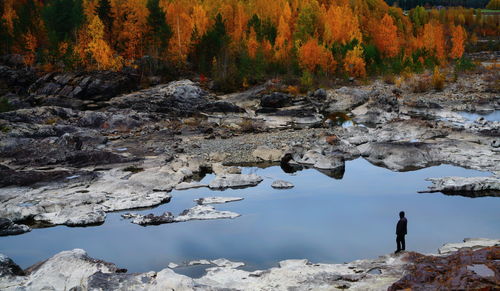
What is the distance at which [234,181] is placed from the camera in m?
25.4

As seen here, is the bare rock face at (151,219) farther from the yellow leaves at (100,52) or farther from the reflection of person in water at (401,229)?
the yellow leaves at (100,52)

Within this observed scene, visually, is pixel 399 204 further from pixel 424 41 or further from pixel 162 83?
pixel 424 41

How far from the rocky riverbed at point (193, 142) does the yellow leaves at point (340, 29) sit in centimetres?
2186

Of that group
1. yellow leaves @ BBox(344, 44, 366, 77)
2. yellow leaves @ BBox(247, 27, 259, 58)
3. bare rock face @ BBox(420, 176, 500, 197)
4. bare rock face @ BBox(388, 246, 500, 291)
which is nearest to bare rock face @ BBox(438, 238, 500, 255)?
bare rock face @ BBox(388, 246, 500, 291)

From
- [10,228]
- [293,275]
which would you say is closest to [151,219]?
[10,228]

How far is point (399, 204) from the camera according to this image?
22.5 m

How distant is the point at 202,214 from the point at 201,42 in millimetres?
51599

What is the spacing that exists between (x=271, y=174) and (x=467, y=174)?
10929 millimetres

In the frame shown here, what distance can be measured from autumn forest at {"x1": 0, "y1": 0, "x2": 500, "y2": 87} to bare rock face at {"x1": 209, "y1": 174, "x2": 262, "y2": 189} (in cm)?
3571

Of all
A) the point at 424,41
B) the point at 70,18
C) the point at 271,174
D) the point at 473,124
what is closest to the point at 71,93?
the point at 70,18

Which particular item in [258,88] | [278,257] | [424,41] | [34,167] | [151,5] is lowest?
[278,257]

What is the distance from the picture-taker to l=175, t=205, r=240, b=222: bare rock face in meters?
20.7

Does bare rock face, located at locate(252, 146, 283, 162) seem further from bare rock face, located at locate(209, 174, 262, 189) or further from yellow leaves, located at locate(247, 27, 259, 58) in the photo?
yellow leaves, located at locate(247, 27, 259, 58)

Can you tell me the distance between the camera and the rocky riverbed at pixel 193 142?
2247 centimetres
